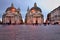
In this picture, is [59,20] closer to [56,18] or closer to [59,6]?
[56,18]

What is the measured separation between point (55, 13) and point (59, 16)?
15.8 ft

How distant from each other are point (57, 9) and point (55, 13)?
4969 millimetres

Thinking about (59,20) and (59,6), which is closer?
(59,20)

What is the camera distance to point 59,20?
172 m

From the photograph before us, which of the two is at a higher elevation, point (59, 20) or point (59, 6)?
point (59, 6)

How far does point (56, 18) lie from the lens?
176 metres

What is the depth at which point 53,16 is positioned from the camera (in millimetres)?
179875

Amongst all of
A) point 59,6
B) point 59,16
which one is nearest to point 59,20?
point 59,16

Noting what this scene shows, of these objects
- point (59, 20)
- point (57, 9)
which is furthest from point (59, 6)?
point (59, 20)

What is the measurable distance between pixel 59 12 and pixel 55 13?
3418 millimetres

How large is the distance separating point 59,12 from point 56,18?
5.38 meters

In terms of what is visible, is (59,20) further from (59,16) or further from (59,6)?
(59,6)

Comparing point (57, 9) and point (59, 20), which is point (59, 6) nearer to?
point (57, 9)

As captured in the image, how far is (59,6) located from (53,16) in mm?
10722
